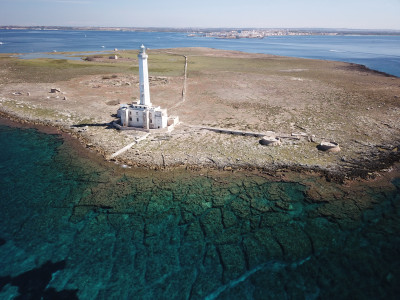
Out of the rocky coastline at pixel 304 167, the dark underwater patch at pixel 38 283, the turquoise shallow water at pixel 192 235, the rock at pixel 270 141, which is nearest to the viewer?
the dark underwater patch at pixel 38 283

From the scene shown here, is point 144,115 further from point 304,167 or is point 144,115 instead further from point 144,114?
point 304,167

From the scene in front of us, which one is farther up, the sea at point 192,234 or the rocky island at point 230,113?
the rocky island at point 230,113

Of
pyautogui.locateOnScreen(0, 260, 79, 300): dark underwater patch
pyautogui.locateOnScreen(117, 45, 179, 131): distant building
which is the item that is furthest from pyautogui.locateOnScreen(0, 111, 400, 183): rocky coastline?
pyautogui.locateOnScreen(0, 260, 79, 300): dark underwater patch

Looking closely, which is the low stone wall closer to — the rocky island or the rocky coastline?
the rocky island

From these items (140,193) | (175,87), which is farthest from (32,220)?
(175,87)

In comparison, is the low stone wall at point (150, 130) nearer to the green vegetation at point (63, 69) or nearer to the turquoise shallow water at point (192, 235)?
the turquoise shallow water at point (192, 235)

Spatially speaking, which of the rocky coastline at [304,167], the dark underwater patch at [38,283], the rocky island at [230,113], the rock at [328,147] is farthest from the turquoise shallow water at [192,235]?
the rock at [328,147]
